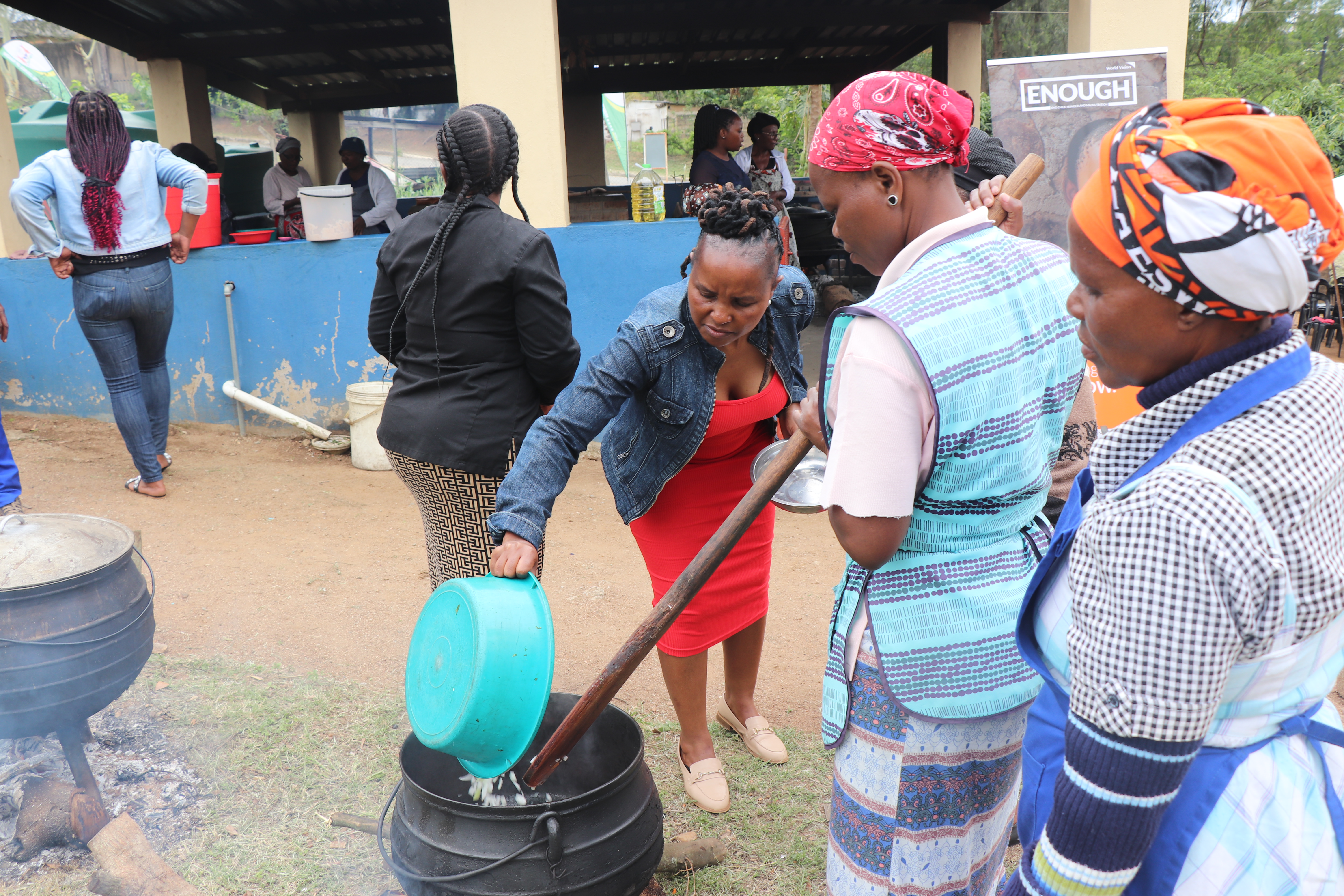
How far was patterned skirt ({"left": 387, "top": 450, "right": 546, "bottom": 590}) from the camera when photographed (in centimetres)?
284

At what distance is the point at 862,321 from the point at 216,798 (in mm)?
2563

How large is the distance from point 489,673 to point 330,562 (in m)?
3.34

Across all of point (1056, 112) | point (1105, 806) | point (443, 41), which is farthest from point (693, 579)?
point (443, 41)

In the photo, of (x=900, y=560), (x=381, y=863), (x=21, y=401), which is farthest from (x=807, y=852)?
(x=21, y=401)

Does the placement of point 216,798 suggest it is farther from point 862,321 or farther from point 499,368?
point 862,321

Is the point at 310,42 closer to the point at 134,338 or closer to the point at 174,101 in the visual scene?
the point at 174,101

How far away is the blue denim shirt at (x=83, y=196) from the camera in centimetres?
494

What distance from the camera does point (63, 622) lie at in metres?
2.38

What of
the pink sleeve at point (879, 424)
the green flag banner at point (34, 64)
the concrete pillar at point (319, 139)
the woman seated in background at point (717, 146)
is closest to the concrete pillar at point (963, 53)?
the woman seated in background at point (717, 146)

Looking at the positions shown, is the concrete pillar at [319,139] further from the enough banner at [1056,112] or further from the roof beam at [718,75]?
the enough banner at [1056,112]

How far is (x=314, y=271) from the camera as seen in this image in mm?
6410

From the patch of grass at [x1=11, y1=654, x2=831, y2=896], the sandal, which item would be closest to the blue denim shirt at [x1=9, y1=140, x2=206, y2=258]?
the sandal

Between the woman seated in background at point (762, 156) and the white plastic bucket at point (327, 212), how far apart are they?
305 centimetres

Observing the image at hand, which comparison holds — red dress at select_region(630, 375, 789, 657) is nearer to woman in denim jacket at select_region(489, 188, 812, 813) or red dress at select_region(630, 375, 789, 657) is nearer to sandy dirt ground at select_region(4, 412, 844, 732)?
woman in denim jacket at select_region(489, 188, 812, 813)
